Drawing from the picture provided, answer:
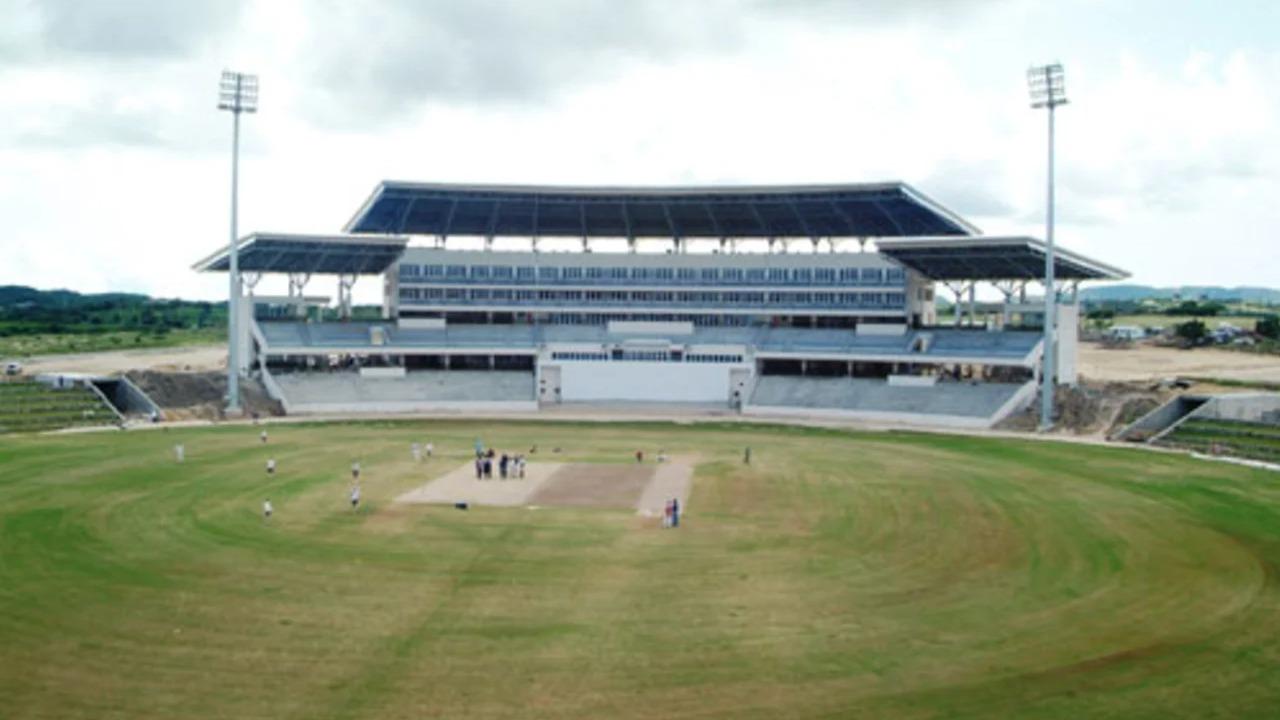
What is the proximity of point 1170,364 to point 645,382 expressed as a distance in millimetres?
51860

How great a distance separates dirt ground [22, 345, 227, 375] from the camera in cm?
8676

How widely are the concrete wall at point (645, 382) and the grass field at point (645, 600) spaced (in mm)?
39263

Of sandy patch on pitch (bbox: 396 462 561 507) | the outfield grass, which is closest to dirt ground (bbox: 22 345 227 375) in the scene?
the outfield grass

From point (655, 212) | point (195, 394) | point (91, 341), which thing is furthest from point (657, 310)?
point (91, 341)

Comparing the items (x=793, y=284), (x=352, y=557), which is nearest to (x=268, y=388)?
(x=793, y=284)

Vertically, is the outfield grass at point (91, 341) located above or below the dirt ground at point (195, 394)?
above

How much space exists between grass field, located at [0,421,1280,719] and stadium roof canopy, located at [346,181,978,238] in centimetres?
4189

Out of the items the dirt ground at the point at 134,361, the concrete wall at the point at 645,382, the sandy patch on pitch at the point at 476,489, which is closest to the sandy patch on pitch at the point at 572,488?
the sandy patch on pitch at the point at 476,489

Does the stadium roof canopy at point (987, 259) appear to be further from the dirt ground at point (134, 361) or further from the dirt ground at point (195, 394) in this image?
the dirt ground at point (134, 361)

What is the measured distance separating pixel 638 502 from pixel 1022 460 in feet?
79.9

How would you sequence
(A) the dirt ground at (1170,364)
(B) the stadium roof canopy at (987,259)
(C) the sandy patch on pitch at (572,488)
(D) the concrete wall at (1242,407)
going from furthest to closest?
(A) the dirt ground at (1170,364) → (B) the stadium roof canopy at (987,259) → (D) the concrete wall at (1242,407) → (C) the sandy patch on pitch at (572,488)

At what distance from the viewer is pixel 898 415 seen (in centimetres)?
7412

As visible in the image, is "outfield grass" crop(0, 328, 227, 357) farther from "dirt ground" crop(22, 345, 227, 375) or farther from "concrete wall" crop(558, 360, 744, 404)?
"concrete wall" crop(558, 360, 744, 404)

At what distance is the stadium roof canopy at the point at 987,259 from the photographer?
69438 millimetres
